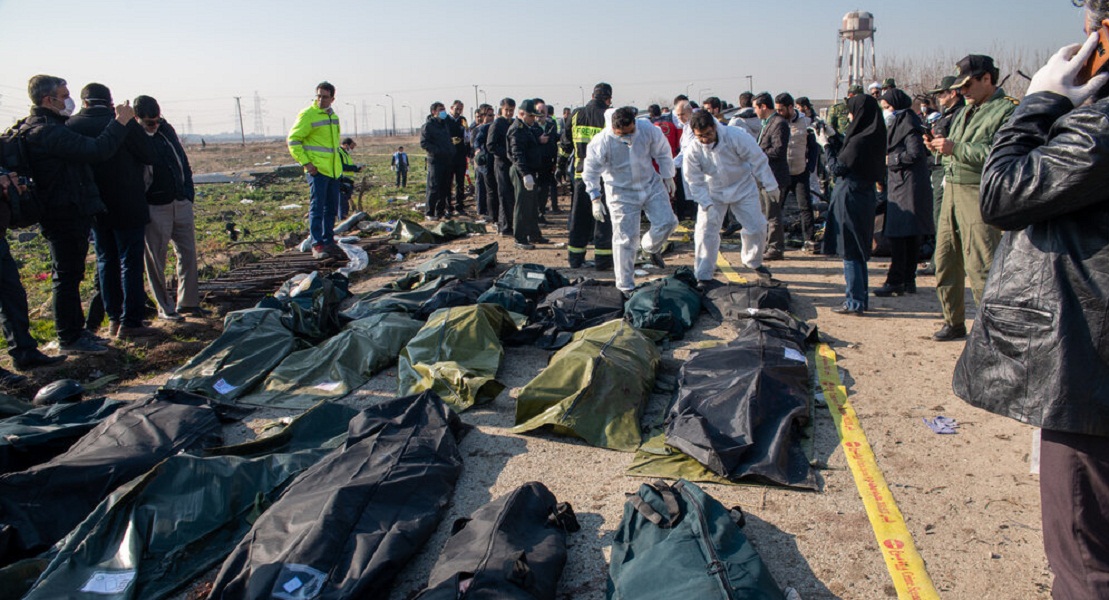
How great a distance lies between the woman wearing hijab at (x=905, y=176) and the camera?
6.29m

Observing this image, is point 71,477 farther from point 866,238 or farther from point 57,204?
point 866,238

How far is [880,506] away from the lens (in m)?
3.24

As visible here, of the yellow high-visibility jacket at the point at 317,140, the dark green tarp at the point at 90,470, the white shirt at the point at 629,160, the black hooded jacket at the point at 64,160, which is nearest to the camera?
the dark green tarp at the point at 90,470

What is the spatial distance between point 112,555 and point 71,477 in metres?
0.66

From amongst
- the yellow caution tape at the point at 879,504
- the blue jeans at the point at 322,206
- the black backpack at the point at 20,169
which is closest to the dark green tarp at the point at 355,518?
the yellow caution tape at the point at 879,504

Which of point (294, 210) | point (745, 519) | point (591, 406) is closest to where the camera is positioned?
point (745, 519)

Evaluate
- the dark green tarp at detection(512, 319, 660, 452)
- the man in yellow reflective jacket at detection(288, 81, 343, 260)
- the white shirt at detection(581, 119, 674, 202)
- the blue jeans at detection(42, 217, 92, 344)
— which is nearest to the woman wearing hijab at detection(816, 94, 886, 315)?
the white shirt at detection(581, 119, 674, 202)

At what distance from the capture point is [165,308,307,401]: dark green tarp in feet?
16.4

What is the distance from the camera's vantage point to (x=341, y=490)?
2988 millimetres

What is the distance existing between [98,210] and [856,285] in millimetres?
6482

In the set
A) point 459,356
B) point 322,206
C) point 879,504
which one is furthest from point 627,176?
point 879,504

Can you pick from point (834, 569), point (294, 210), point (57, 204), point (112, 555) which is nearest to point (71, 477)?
point (112, 555)

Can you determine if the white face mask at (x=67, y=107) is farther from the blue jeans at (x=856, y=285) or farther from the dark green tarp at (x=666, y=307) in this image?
the blue jeans at (x=856, y=285)

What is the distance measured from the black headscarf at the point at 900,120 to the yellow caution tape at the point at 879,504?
2785 mm
